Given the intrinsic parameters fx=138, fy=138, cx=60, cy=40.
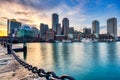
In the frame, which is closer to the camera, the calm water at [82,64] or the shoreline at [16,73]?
the shoreline at [16,73]

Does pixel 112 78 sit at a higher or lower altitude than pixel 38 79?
lower

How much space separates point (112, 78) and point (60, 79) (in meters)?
16.9

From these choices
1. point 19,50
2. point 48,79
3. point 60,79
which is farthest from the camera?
point 19,50

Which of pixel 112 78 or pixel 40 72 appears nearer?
pixel 40 72

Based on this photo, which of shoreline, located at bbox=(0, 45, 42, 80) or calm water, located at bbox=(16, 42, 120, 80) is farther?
calm water, located at bbox=(16, 42, 120, 80)

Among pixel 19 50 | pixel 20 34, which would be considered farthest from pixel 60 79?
pixel 20 34

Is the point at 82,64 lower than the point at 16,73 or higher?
lower

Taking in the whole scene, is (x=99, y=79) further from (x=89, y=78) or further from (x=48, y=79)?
(x=48, y=79)

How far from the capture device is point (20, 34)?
18512 cm

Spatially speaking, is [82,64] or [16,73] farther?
[82,64]

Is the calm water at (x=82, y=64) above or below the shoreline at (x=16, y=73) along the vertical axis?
below

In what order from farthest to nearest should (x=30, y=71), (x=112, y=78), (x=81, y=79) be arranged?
(x=112, y=78) → (x=81, y=79) → (x=30, y=71)

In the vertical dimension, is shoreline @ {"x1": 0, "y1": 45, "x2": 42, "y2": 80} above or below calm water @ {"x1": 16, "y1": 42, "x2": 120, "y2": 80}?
above

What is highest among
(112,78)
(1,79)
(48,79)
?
(48,79)
